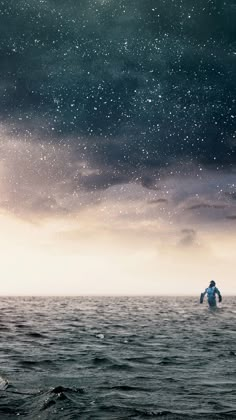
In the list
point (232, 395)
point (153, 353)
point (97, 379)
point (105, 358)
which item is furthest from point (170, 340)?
point (232, 395)

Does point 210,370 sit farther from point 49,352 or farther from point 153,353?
point 49,352

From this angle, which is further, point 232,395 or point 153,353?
point 153,353

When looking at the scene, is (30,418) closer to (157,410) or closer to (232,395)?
(157,410)

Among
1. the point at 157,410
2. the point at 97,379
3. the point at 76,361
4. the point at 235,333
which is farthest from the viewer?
the point at 235,333

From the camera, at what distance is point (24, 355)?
13.7 m

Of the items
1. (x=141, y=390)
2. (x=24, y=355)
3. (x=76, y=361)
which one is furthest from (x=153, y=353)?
(x=141, y=390)

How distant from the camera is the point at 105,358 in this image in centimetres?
1320

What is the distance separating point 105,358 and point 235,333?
10.4 m

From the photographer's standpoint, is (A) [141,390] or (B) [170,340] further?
(B) [170,340]

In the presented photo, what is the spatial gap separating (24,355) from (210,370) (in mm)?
6399

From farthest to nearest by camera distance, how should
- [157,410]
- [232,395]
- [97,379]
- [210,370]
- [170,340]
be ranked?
[170,340] → [210,370] → [97,379] → [232,395] → [157,410]

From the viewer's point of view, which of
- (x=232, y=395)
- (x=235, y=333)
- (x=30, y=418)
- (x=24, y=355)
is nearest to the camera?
(x=30, y=418)

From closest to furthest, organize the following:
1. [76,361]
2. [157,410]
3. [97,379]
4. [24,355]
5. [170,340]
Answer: [157,410] < [97,379] < [76,361] < [24,355] < [170,340]

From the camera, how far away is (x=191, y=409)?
737cm
